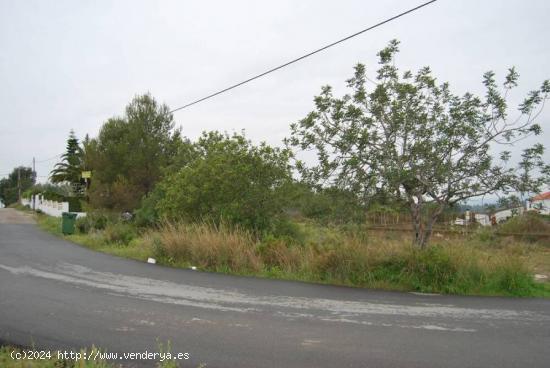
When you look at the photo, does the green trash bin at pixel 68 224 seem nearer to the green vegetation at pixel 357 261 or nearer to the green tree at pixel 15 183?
the green vegetation at pixel 357 261

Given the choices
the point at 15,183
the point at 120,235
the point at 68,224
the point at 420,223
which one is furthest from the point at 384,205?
the point at 15,183

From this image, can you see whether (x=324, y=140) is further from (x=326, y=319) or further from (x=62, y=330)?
(x=62, y=330)

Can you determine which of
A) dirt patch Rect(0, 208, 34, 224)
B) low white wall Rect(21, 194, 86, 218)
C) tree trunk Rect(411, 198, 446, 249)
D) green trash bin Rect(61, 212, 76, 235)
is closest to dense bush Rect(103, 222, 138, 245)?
green trash bin Rect(61, 212, 76, 235)

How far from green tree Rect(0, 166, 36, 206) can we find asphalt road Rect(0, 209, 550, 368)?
8966 cm

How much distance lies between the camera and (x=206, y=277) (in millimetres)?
9492

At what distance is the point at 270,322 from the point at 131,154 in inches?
934

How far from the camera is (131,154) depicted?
2730 centimetres

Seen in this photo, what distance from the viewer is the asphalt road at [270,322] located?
4.72 metres

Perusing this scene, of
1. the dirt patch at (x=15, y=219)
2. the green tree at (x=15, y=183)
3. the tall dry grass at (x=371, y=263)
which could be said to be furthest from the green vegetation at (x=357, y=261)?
the green tree at (x=15, y=183)

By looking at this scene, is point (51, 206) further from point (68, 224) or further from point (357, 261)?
point (357, 261)

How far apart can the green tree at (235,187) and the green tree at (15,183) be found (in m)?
83.1

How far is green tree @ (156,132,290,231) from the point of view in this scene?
46.6 feet

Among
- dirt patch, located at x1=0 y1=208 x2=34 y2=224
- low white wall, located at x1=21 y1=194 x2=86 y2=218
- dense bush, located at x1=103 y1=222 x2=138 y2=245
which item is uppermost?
low white wall, located at x1=21 y1=194 x2=86 y2=218

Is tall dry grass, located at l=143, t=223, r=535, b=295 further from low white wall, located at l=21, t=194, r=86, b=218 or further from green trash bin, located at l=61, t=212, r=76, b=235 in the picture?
low white wall, located at l=21, t=194, r=86, b=218
